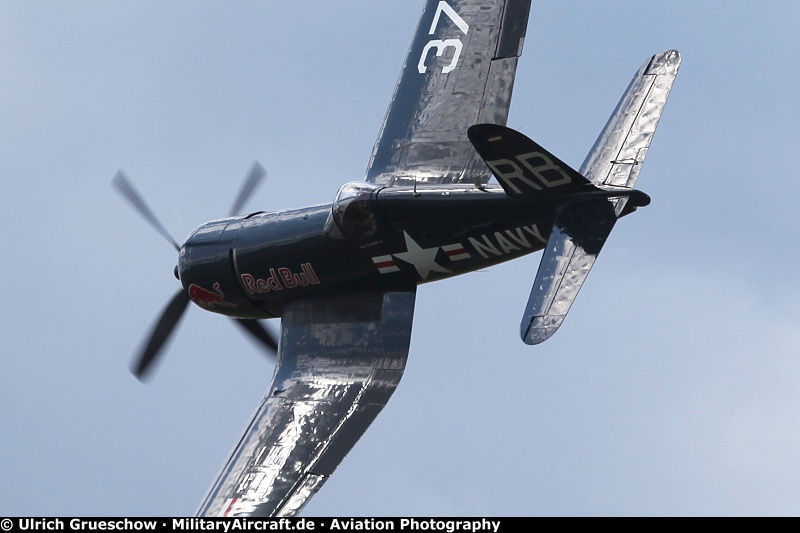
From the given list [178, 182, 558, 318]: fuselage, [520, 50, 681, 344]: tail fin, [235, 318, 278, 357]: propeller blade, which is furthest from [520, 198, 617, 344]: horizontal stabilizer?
[235, 318, 278, 357]: propeller blade

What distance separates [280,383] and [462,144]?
4.63 m

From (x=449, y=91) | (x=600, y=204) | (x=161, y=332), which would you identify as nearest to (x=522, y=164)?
(x=600, y=204)

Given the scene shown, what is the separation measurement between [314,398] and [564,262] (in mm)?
4149

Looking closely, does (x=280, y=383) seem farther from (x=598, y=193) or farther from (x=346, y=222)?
(x=598, y=193)

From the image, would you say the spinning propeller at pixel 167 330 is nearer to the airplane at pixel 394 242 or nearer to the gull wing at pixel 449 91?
the airplane at pixel 394 242

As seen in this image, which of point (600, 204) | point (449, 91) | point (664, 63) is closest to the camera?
point (600, 204)

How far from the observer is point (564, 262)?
19.3 metres

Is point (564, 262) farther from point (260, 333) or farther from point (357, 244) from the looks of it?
point (260, 333)

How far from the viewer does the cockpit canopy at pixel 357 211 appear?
2147 centimetres

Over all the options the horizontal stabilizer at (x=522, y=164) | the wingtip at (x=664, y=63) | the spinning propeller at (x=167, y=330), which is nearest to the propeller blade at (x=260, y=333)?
the spinning propeller at (x=167, y=330)
